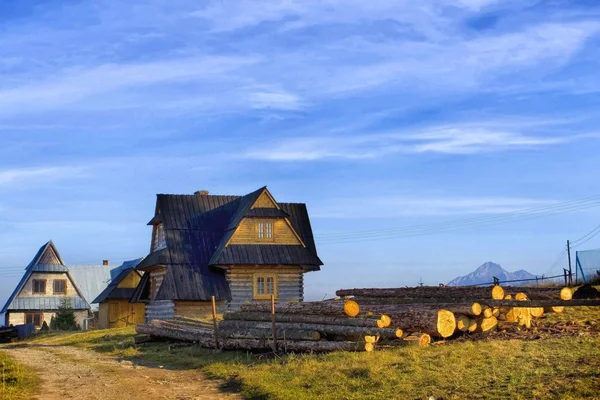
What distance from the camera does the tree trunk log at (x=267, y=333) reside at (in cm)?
2034

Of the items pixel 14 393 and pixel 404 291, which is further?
pixel 404 291

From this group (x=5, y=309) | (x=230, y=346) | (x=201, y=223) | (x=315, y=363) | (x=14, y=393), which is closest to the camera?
(x=14, y=393)

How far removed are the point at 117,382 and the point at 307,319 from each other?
6.51m

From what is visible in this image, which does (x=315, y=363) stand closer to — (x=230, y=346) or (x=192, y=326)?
(x=230, y=346)

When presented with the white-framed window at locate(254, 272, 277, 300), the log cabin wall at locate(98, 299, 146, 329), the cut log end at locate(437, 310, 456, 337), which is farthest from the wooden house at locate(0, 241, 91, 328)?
the cut log end at locate(437, 310, 456, 337)

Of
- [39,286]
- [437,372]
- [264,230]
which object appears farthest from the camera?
[39,286]

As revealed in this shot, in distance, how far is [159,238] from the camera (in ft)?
136

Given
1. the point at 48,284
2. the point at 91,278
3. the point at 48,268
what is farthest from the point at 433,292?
the point at 91,278

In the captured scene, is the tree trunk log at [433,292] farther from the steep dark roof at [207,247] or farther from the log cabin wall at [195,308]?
the log cabin wall at [195,308]

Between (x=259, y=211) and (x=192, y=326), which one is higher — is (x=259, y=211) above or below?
above

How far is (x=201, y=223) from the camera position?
4144 cm

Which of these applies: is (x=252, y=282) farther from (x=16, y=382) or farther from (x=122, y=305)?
(x=16, y=382)

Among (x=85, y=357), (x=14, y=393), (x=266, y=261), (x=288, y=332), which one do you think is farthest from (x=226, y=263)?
(x=14, y=393)

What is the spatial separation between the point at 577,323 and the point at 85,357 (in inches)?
646
